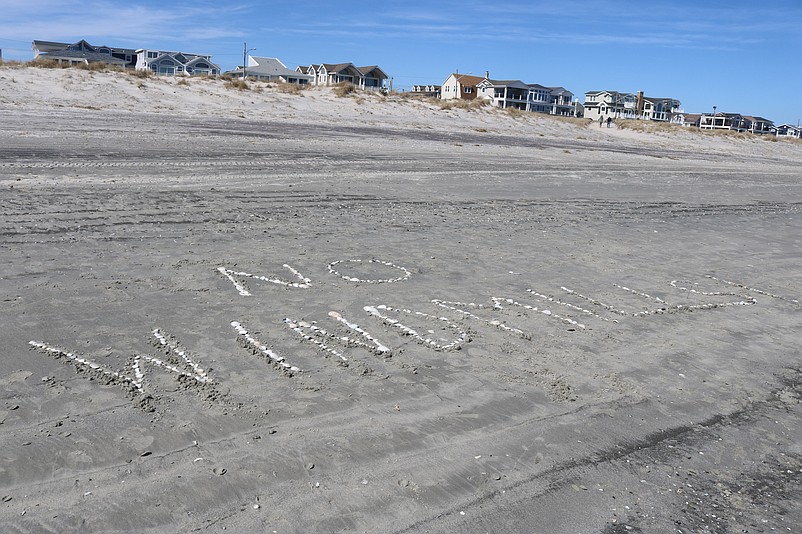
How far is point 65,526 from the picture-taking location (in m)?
3.09

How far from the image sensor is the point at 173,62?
86.4 m

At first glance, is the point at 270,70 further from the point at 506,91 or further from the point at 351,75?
the point at 506,91

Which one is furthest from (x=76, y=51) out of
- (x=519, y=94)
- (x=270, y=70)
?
(x=519, y=94)

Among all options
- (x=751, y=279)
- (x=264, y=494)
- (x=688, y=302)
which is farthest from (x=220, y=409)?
(x=751, y=279)

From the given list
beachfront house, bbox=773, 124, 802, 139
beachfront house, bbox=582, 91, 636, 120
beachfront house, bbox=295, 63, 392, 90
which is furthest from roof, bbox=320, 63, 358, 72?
beachfront house, bbox=773, 124, 802, 139

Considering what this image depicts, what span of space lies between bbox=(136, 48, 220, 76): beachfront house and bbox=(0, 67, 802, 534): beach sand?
77.9 meters

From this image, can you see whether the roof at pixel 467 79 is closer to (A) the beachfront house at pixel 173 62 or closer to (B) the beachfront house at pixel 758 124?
(A) the beachfront house at pixel 173 62

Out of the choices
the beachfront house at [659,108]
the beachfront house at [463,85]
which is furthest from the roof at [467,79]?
the beachfront house at [659,108]

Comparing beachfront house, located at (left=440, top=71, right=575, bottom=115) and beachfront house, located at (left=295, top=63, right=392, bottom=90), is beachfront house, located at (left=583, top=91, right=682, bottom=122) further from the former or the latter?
beachfront house, located at (left=295, top=63, right=392, bottom=90)

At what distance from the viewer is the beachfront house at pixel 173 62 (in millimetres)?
85125

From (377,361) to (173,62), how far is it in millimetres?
88775

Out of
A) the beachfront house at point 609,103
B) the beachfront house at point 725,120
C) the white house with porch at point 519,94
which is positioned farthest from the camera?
the beachfront house at point 725,120

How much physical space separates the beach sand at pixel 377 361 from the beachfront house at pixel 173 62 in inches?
3066

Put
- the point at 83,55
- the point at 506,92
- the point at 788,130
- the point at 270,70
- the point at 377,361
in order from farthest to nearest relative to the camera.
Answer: the point at 788,130 → the point at 506,92 → the point at 270,70 → the point at 83,55 → the point at 377,361
